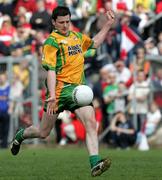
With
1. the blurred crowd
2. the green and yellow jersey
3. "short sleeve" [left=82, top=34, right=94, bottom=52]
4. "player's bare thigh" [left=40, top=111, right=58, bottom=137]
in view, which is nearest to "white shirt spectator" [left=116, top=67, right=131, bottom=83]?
the blurred crowd

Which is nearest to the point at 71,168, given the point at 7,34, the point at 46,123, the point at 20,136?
the point at 20,136

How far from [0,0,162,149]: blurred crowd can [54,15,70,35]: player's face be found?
994cm

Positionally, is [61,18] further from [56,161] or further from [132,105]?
[132,105]

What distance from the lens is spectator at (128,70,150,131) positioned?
74.4ft

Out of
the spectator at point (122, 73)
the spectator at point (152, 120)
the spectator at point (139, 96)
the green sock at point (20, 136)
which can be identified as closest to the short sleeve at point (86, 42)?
the green sock at point (20, 136)

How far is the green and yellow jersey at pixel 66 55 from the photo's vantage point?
1177cm

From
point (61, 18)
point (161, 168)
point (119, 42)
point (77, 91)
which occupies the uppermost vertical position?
point (119, 42)

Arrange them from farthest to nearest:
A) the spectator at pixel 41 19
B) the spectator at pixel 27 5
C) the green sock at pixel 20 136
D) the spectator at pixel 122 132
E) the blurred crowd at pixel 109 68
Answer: the spectator at pixel 27 5
the spectator at pixel 41 19
the blurred crowd at pixel 109 68
the spectator at pixel 122 132
the green sock at pixel 20 136

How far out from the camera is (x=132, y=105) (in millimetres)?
22859

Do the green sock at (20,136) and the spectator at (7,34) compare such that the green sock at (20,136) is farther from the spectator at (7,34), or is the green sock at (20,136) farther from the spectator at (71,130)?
the spectator at (7,34)

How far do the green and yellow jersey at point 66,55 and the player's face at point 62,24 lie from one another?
2.9 inches

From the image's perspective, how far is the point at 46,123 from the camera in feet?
39.8

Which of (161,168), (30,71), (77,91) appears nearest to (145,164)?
(161,168)

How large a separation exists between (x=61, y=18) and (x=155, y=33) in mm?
14394
